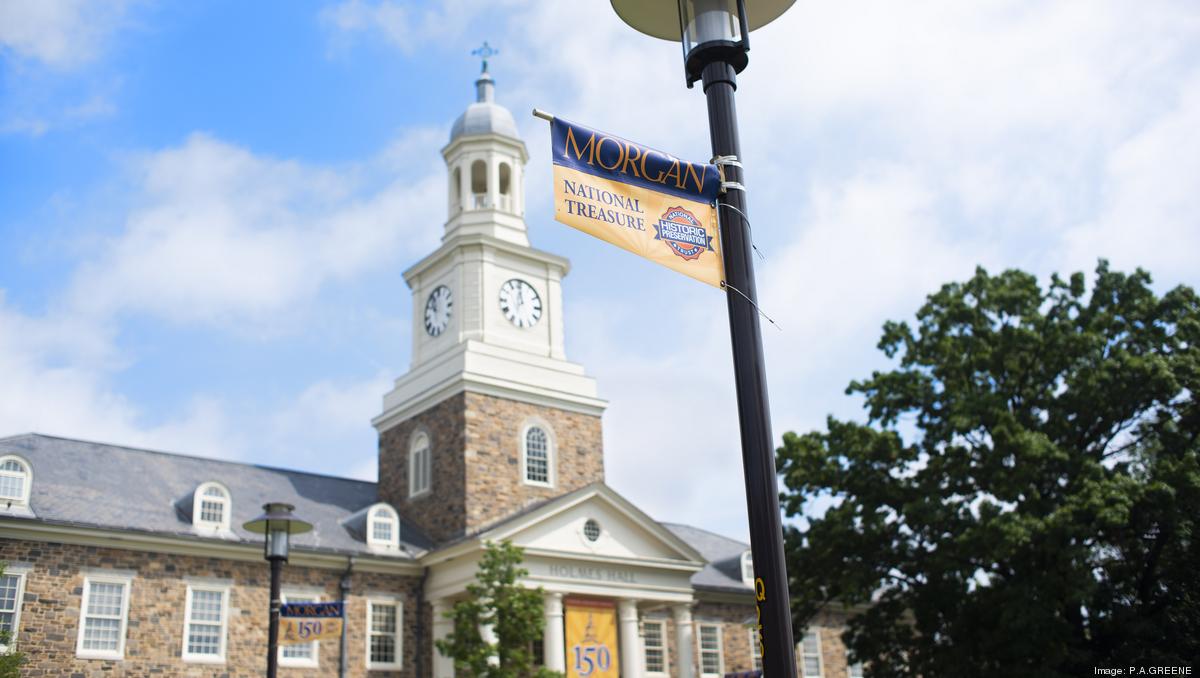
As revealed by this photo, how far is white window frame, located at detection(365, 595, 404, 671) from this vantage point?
94.6 ft

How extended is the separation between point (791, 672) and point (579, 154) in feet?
10.6

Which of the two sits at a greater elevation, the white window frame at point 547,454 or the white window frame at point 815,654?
the white window frame at point 547,454

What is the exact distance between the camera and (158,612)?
85.3 ft

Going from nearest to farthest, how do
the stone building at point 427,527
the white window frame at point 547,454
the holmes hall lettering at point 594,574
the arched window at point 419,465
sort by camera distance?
the stone building at point 427,527 < the holmes hall lettering at point 594,574 < the white window frame at point 547,454 < the arched window at point 419,465

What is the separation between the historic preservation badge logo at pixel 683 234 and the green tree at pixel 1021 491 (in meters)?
17.7

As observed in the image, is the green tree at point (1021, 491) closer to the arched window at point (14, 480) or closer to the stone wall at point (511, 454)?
the stone wall at point (511, 454)

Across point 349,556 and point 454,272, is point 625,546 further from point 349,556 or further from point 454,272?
point 454,272

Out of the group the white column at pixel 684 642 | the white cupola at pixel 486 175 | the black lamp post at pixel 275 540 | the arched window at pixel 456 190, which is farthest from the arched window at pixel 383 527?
the black lamp post at pixel 275 540

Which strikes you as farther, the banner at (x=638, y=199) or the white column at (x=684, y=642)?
the white column at (x=684, y=642)

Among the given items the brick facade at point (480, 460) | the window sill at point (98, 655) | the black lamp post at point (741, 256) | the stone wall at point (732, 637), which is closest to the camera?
the black lamp post at point (741, 256)

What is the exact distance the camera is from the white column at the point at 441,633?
29.0m

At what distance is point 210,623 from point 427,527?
736 centimetres

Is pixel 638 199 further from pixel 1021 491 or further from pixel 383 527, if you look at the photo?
pixel 383 527

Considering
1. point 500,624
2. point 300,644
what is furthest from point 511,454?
point 500,624
